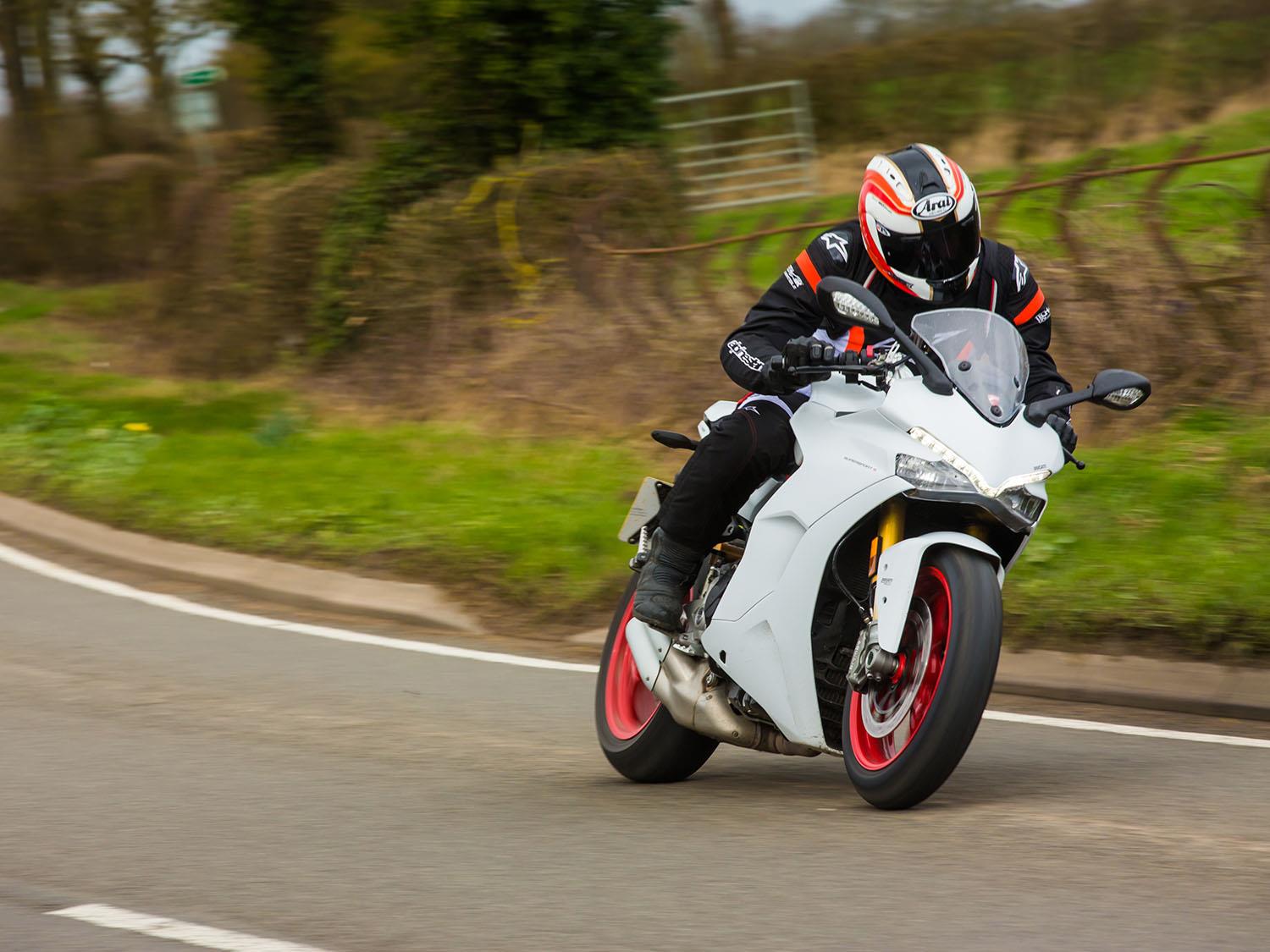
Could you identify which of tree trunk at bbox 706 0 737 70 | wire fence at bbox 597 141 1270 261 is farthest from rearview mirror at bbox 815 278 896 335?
tree trunk at bbox 706 0 737 70

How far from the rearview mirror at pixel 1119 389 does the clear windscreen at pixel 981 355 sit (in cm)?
20

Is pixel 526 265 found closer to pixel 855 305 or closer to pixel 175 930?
pixel 855 305

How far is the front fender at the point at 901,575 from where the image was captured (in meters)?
4.36

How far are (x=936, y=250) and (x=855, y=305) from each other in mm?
515

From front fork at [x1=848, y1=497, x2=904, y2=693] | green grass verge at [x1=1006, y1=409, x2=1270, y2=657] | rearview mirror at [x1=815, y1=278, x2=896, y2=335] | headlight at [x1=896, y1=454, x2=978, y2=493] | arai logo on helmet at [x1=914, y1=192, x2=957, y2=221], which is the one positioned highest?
arai logo on helmet at [x1=914, y1=192, x2=957, y2=221]

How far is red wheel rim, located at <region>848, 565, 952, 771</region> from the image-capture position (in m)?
4.39

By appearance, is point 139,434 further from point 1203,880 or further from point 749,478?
point 1203,880

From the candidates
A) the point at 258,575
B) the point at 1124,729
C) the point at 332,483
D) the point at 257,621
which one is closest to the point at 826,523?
the point at 1124,729

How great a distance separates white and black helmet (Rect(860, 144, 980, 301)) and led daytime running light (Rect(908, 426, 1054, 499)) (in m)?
0.65

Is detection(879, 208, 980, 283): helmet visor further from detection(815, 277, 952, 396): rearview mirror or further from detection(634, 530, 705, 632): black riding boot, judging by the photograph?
detection(634, 530, 705, 632): black riding boot

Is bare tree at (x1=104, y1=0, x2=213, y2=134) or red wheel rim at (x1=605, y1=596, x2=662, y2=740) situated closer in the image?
red wheel rim at (x1=605, y1=596, x2=662, y2=740)

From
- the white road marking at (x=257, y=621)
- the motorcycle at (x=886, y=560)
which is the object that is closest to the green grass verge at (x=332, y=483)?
the white road marking at (x=257, y=621)

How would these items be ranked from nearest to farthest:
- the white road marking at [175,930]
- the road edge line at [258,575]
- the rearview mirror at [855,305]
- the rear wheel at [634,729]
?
the white road marking at [175,930], the rearview mirror at [855,305], the rear wheel at [634,729], the road edge line at [258,575]

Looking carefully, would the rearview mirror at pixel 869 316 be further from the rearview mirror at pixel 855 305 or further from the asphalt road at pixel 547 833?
the asphalt road at pixel 547 833
